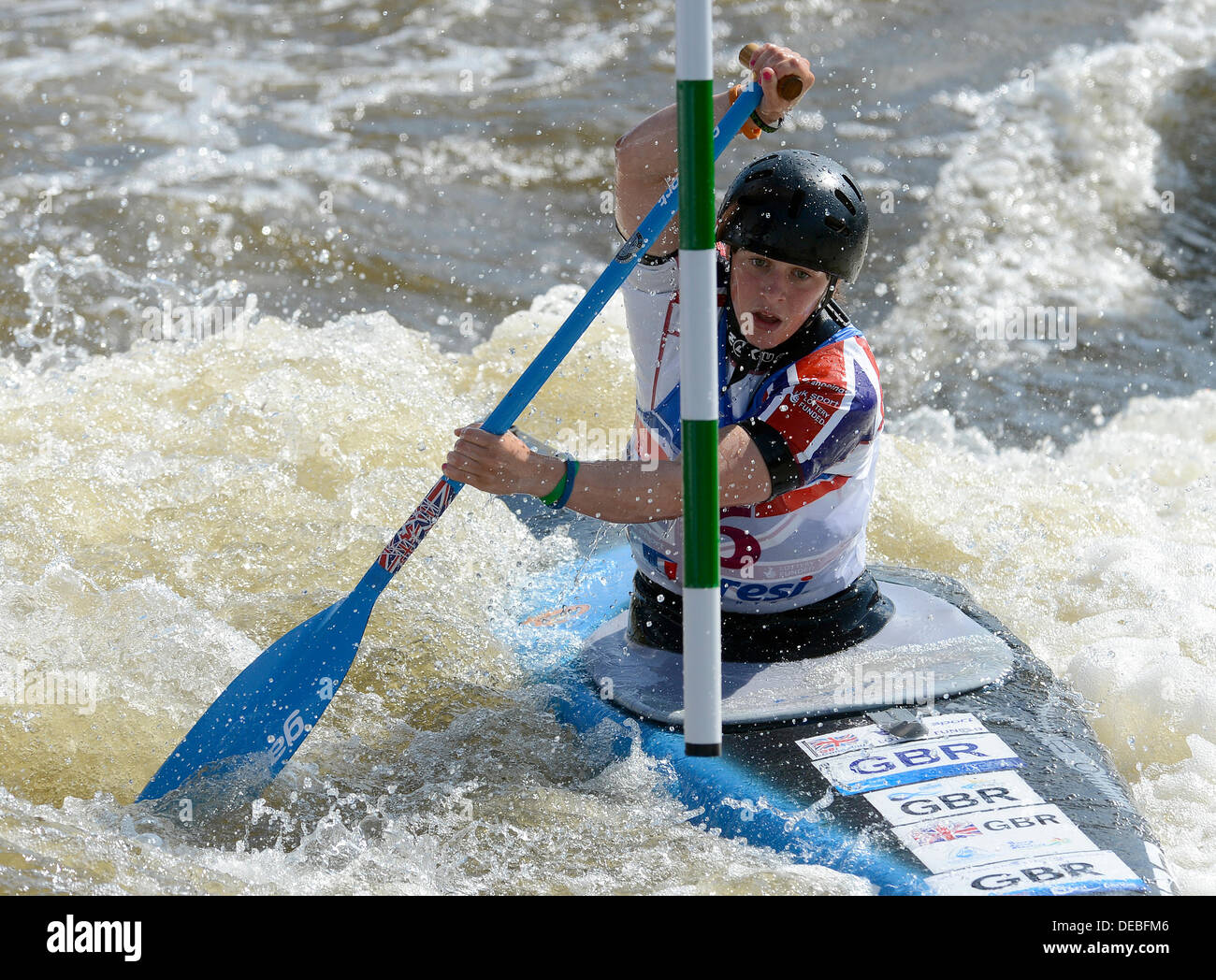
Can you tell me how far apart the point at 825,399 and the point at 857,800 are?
0.81 metres

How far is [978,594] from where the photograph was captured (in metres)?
4.21

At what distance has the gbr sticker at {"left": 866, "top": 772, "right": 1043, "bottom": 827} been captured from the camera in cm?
269

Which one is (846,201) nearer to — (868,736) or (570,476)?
(570,476)

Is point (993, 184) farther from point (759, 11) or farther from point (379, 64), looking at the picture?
point (379, 64)

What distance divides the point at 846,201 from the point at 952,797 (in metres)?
1.24

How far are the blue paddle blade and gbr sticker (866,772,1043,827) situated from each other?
1.23 meters

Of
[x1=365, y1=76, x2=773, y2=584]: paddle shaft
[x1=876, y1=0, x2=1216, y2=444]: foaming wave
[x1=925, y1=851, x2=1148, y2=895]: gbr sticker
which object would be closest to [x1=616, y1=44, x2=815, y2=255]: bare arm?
Result: [x1=365, y1=76, x2=773, y2=584]: paddle shaft

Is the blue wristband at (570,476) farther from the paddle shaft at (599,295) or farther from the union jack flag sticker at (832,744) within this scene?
the union jack flag sticker at (832,744)

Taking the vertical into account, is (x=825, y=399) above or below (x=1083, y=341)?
above

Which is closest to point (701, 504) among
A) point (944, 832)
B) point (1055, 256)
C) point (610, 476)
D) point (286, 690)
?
point (610, 476)

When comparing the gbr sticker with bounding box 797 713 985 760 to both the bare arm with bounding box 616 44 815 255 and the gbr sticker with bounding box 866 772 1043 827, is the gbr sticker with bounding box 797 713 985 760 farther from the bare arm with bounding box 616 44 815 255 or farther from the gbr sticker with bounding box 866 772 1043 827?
the bare arm with bounding box 616 44 815 255

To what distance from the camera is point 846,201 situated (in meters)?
2.84

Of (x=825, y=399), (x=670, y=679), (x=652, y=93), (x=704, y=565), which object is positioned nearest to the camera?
(x=704, y=565)
